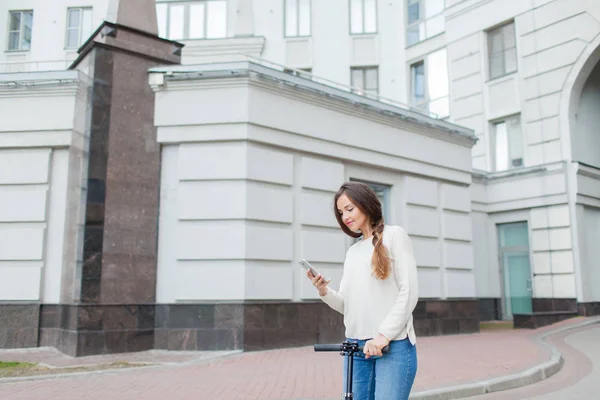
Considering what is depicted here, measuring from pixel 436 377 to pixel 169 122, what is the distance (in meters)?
7.27

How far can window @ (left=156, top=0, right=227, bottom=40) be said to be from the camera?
86.8 ft

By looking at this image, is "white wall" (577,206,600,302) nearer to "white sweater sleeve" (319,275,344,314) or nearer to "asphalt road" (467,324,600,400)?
"asphalt road" (467,324,600,400)

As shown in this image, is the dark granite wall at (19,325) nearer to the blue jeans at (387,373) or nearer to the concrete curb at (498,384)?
the concrete curb at (498,384)

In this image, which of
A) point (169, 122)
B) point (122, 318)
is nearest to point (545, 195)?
point (169, 122)

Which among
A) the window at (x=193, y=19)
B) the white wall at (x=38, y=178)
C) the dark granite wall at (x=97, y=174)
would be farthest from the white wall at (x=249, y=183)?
the window at (x=193, y=19)

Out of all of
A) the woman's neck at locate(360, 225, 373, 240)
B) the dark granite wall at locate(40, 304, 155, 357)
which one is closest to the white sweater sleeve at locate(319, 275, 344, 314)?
the woman's neck at locate(360, 225, 373, 240)

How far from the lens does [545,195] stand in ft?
63.1

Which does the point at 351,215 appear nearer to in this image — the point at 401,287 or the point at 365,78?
the point at 401,287

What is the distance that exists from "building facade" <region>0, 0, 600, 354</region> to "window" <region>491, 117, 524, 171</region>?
0.05 metres

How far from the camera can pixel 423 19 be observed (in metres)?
25.2

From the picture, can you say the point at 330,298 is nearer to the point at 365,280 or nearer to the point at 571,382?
the point at 365,280

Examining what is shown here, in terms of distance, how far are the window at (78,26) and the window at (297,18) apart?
9.42 metres

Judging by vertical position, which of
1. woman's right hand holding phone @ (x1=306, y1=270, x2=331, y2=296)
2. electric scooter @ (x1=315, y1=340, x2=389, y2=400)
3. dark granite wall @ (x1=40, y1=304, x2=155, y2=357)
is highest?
woman's right hand holding phone @ (x1=306, y1=270, x2=331, y2=296)

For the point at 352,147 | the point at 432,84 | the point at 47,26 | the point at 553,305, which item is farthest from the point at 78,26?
the point at 553,305
